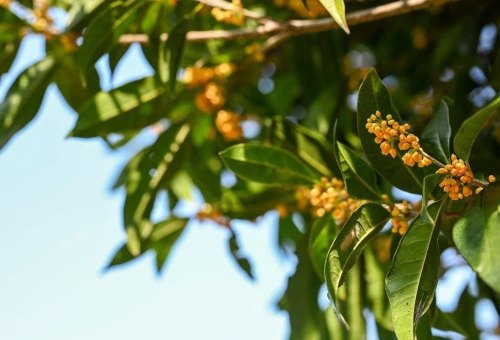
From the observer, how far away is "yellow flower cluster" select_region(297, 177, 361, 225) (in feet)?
4.96

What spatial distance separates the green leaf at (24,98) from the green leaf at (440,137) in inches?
36.5

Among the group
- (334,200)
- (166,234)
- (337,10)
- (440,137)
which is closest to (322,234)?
(334,200)

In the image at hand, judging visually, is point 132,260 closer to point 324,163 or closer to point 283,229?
point 283,229

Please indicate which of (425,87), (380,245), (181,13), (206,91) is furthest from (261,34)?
(425,87)

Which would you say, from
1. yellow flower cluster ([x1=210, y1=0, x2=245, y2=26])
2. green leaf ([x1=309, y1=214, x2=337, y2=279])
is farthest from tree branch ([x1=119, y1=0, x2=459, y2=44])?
green leaf ([x1=309, y1=214, x2=337, y2=279])

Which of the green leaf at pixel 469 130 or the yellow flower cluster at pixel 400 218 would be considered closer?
the green leaf at pixel 469 130

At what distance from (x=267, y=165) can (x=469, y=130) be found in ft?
1.59

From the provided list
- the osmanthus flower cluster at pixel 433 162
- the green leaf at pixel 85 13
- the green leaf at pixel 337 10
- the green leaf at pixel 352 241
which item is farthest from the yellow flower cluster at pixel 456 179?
→ the green leaf at pixel 85 13

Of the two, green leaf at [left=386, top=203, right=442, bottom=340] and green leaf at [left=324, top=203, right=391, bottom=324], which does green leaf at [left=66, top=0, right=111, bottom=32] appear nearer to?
green leaf at [left=324, top=203, right=391, bottom=324]

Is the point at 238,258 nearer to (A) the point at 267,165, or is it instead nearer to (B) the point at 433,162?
(A) the point at 267,165

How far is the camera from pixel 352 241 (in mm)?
1277

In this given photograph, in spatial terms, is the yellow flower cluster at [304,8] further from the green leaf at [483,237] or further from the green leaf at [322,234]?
the green leaf at [483,237]

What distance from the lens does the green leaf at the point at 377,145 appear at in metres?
1.30

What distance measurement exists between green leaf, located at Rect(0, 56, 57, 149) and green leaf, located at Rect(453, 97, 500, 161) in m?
1.02
